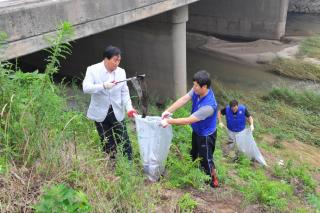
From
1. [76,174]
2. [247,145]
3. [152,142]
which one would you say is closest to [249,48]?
[247,145]

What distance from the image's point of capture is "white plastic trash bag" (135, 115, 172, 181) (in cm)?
400

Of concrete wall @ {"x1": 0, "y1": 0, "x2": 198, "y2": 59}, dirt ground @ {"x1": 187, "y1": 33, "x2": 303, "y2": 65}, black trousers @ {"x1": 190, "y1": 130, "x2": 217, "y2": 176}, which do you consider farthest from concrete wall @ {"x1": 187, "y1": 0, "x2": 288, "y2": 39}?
black trousers @ {"x1": 190, "y1": 130, "x2": 217, "y2": 176}

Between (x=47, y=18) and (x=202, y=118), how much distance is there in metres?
3.32

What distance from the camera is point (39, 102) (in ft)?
10.6

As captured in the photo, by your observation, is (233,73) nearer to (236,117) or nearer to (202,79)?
(236,117)

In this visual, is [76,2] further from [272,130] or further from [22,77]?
[272,130]

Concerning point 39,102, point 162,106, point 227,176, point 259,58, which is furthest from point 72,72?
point 39,102

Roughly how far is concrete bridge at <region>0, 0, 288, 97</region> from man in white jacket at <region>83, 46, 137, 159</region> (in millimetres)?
2053

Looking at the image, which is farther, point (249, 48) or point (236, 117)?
point (249, 48)

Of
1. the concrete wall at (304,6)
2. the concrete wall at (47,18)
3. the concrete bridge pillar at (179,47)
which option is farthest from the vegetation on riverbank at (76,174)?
the concrete wall at (304,6)

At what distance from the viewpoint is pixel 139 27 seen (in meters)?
11.9

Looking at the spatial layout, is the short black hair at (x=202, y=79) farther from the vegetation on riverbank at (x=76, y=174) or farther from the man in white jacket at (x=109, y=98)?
the vegetation on riverbank at (x=76, y=174)

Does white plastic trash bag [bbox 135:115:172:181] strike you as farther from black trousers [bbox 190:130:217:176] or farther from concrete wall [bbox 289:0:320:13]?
concrete wall [bbox 289:0:320:13]

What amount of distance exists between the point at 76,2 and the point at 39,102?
377 cm
